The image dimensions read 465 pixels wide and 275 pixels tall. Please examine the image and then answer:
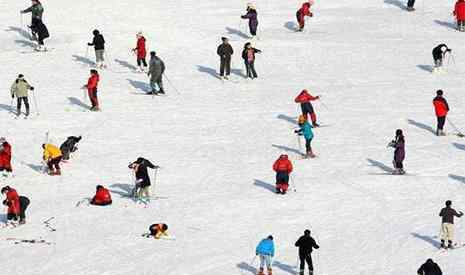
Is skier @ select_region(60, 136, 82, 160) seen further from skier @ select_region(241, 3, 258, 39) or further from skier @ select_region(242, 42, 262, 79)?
skier @ select_region(241, 3, 258, 39)

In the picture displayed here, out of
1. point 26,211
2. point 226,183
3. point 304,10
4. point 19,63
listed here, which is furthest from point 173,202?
point 304,10

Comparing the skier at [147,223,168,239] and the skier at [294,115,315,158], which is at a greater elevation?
the skier at [294,115,315,158]

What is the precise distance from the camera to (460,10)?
43.9 meters

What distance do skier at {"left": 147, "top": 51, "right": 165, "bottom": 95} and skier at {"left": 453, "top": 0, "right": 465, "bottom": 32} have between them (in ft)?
46.4

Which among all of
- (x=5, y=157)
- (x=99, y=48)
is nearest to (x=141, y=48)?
(x=99, y=48)

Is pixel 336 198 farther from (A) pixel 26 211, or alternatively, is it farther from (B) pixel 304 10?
(B) pixel 304 10

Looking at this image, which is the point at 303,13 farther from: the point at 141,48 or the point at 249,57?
the point at 141,48

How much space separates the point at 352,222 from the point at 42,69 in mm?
16774

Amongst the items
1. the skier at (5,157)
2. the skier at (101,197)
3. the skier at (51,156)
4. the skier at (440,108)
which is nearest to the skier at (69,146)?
the skier at (51,156)

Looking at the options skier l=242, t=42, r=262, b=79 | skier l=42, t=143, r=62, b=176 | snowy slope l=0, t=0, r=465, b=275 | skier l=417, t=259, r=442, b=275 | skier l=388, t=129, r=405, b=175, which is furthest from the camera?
skier l=242, t=42, r=262, b=79

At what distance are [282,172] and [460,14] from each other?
18912 millimetres

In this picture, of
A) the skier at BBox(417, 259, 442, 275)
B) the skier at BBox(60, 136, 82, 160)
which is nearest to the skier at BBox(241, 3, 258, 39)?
the skier at BBox(60, 136, 82, 160)

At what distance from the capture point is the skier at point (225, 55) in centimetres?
3794

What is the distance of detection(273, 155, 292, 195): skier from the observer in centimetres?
2812
